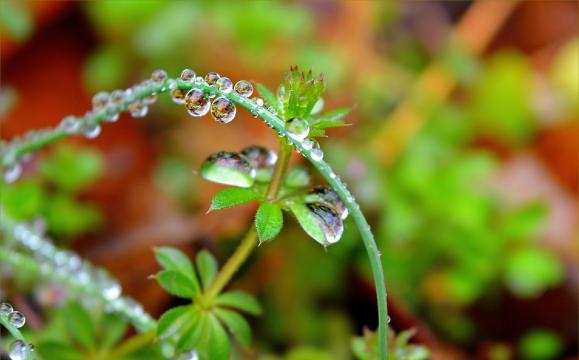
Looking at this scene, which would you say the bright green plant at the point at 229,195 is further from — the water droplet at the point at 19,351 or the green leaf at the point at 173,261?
the water droplet at the point at 19,351

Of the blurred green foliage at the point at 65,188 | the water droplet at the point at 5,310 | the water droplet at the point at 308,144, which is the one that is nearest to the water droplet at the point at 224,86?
the water droplet at the point at 308,144

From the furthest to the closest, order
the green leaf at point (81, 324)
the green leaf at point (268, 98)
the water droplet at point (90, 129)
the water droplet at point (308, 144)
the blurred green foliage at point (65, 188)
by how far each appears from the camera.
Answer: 1. the blurred green foliage at point (65, 188)
2. the green leaf at point (81, 324)
3. the water droplet at point (90, 129)
4. the green leaf at point (268, 98)
5. the water droplet at point (308, 144)

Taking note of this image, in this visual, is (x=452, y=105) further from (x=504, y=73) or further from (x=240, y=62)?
(x=240, y=62)

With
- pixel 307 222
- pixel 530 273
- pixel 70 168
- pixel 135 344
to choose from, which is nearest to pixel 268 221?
pixel 307 222

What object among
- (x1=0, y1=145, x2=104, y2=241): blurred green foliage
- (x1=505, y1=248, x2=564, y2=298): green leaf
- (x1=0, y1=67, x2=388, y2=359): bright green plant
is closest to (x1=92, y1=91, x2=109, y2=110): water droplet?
(x1=0, y1=67, x2=388, y2=359): bright green plant

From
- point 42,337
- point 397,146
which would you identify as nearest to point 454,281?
point 397,146

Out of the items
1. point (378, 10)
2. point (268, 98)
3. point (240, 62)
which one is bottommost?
point (268, 98)
